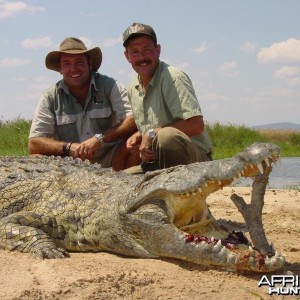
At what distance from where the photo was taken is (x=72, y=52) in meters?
6.29

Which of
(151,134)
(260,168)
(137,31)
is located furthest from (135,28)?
(260,168)

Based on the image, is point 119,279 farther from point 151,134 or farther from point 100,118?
point 100,118

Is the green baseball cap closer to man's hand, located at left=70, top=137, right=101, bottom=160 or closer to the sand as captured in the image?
man's hand, located at left=70, top=137, right=101, bottom=160

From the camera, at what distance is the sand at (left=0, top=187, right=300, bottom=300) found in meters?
3.07

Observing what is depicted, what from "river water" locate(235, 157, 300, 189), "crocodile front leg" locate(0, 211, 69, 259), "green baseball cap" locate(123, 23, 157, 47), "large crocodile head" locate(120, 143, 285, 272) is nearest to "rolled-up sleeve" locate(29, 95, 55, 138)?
"green baseball cap" locate(123, 23, 157, 47)

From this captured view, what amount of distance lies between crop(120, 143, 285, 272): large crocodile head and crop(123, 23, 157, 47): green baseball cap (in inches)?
90.3

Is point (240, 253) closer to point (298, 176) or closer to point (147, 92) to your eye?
point (147, 92)

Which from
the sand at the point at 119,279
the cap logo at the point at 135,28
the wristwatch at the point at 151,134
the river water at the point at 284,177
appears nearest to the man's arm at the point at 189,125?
the wristwatch at the point at 151,134

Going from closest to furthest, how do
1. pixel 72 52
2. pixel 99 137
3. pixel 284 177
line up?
1. pixel 99 137
2. pixel 72 52
3. pixel 284 177

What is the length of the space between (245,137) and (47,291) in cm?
2165

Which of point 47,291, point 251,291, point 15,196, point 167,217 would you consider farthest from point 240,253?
point 15,196

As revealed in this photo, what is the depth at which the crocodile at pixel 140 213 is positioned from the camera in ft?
10.8

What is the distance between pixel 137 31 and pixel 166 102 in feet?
2.58

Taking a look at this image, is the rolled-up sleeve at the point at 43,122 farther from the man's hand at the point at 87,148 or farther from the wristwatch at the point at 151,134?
the wristwatch at the point at 151,134
